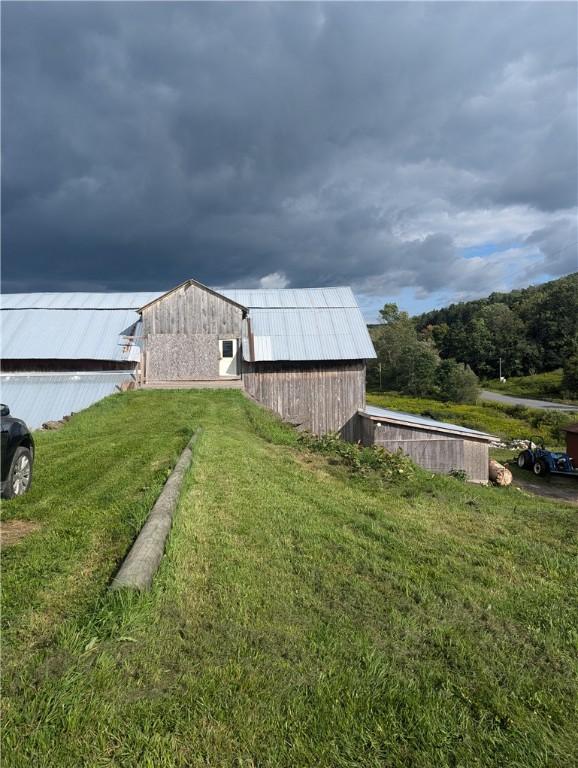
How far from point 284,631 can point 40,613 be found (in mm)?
1726

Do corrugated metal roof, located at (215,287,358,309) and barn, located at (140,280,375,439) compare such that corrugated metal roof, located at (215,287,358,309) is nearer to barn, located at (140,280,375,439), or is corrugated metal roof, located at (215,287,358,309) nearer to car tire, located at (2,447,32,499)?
barn, located at (140,280,375,439)

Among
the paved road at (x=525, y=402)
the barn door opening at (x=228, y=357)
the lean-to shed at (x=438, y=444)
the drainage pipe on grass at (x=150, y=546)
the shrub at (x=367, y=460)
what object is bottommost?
the paved road at (x=525, y=402)

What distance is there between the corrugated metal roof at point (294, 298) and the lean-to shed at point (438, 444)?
7.49 meters

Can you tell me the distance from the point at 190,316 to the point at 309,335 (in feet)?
18.2

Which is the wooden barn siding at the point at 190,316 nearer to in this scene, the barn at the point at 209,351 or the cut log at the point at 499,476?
the barn at the point at 209,351

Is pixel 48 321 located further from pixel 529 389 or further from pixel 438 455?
pixel 529 389

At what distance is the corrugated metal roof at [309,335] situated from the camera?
769 inches

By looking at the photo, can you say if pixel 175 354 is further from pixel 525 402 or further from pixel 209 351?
pixel 525 402

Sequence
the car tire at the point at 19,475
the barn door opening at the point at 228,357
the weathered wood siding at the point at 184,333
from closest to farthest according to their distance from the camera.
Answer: the car tire at the point at 19,475
the barn door opening at the point at 228,357
the weathered wood siding at the point at 184,333

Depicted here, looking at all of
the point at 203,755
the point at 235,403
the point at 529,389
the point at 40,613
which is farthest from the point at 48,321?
the point at 529,389

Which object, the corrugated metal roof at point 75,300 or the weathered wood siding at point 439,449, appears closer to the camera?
the weathered wood siding at point 439,449

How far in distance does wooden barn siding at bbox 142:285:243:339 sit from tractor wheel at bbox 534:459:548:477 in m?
17.4

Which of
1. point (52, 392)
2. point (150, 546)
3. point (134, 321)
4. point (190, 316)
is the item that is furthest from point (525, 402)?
point (150, 546)

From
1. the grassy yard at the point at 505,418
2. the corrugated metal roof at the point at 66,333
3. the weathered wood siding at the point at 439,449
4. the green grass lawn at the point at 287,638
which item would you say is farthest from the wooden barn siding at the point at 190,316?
the grassy yard at the point at 505,418
